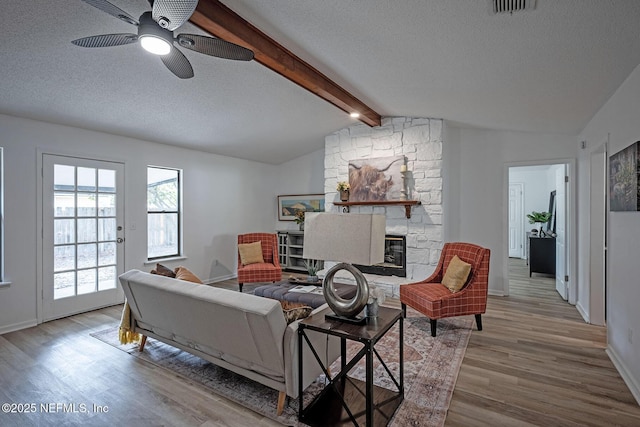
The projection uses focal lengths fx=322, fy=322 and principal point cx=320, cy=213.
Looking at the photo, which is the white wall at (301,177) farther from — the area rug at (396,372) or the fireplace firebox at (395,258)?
the area rug at (396,372)

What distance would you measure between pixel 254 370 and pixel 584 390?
237 cm

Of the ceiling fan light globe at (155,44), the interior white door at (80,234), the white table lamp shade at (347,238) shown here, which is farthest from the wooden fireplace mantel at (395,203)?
the ceiling fan light globe at (155,44)

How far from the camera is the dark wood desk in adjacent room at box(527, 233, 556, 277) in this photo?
5914 mm

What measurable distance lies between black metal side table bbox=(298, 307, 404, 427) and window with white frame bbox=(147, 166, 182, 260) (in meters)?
3.81

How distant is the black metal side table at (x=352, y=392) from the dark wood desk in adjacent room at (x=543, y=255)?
5.16m

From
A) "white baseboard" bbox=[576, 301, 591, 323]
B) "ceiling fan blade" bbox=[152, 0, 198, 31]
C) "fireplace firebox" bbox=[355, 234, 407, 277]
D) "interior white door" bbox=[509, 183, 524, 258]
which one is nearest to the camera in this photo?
"ceiling fan blade" bbox=[152, 0, 198, 31]

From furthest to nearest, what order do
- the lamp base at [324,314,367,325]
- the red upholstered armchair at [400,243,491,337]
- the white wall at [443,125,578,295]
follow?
1. the white wall at [443,125,578,295]
2. the red upholstered armchair at [400,243,491,337]
3. the lamp base at [324,314,367,325]

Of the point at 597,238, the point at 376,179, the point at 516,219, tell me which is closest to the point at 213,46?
the point at 376,179

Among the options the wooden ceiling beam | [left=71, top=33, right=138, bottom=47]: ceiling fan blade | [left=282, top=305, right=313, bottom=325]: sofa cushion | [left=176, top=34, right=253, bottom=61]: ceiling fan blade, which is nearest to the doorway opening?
the wooden ceiling beam

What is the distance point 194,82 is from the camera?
3.24 m

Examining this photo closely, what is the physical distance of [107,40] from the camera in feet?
6.26

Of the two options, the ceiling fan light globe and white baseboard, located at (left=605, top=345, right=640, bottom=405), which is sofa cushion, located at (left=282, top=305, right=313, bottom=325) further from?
white baseboard, located at (left=605, top=345, right=640, bottom=405)

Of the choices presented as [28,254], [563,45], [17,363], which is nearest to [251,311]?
[17,363]

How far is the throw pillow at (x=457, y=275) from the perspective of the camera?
340 cm
